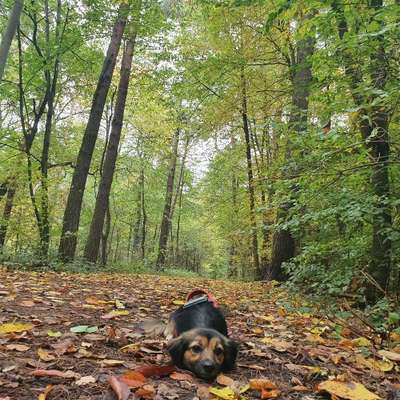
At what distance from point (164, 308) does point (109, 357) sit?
8.45 feet

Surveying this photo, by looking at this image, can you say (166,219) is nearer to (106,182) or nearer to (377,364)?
(106,182)

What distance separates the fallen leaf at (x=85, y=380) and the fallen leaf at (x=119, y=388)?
0.41ft

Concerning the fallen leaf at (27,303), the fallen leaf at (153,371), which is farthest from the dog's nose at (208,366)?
the fallen leaf at (27,303)

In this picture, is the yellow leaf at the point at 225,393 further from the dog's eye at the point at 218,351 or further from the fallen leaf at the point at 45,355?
the fallen leaf at the point at 45,355

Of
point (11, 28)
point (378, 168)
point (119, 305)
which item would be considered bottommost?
point (119, 305)

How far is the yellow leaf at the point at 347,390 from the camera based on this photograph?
2.48 metres

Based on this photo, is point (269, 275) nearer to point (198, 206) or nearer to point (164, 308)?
point (164, 308)

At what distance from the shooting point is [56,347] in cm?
299

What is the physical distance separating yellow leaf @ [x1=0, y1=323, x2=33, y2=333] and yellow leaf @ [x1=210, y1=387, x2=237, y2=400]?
185 centimetres

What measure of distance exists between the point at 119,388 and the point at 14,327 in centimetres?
165

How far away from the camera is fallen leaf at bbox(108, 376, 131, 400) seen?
6.97 feet

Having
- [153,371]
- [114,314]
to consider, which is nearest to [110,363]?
[153,371]

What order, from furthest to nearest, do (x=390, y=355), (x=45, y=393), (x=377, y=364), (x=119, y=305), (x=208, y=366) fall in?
1. (x=119, y=305)
2. (x=390, y=355)
3. (x=377, y=364)
4. (x=208, y=366)
5. (x=45, y=393)

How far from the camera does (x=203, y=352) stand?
295 centimetres
